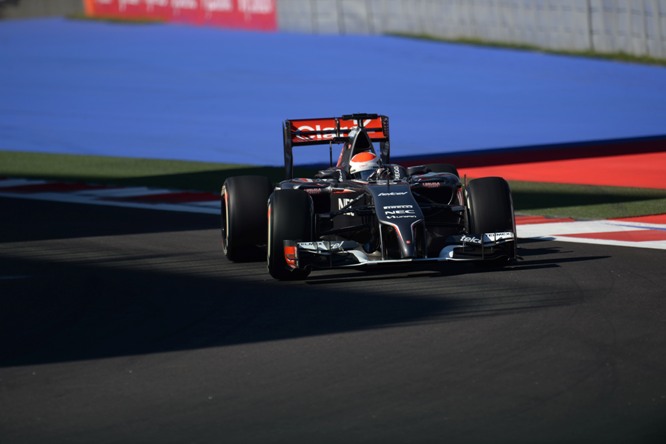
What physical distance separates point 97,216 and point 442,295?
5819 millimetres

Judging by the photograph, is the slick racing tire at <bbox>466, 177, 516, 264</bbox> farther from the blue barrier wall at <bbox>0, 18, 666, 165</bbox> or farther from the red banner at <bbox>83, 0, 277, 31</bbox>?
the red banner at <bbox>83, 0, 277, 31</bbox>

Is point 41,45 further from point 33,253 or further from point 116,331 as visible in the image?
point 116,331

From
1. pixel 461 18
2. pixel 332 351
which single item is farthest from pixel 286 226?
pixel 461 18

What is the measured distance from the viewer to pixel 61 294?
32.2 feet

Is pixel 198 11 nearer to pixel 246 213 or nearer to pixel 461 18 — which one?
pixel 461 18

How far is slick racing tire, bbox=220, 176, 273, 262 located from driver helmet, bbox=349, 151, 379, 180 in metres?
0.72

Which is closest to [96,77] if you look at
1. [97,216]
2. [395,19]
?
[395,19]

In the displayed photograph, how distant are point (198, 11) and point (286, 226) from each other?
108ft

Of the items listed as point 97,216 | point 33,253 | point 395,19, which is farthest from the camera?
point 395,19

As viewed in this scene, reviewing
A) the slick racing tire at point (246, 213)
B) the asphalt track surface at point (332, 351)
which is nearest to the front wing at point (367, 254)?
the asphalt track surface at point (332, 351)

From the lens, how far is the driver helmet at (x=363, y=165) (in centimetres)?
1107

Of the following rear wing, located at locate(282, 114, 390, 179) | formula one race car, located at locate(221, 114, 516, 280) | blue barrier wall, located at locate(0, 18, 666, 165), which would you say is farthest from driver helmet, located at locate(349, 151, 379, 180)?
blue barrier wall, located at locate(0, 18, 666, 165)

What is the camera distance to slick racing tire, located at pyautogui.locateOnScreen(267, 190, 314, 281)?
995 cm

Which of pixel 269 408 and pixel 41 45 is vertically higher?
pixel 41 45
